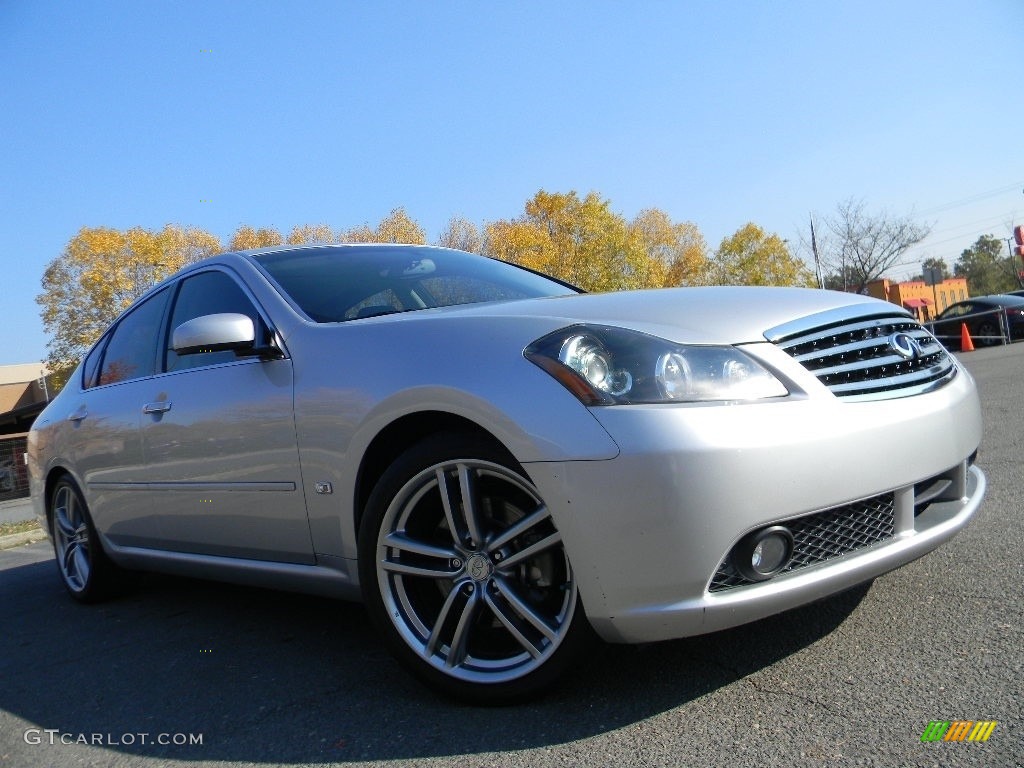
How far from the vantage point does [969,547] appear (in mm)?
3553

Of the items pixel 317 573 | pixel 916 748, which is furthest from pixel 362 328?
pixel 916 748

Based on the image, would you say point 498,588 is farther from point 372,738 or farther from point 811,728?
point 811,728

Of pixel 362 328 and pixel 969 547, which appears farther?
pixel 969 547

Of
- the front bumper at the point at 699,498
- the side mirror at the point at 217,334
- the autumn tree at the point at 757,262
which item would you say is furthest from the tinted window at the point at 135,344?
the autumn tree at the point at 757,262

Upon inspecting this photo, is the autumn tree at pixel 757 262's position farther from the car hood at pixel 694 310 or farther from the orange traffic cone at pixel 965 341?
the car hood at pixel 694 310

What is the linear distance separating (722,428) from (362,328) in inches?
51.4

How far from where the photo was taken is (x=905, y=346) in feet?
9.10

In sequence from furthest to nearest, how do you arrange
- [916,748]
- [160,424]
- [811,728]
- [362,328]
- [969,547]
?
1. [160,424]
2. [969,547]
3. [362,328]
4. [811,728]
5. [916,748]

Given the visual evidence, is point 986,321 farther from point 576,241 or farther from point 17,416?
point 17,416

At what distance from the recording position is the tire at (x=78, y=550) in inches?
187

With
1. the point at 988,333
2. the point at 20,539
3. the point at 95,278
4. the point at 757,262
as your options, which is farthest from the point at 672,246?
the point at 20,539

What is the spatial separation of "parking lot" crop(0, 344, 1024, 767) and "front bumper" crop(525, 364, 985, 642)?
0.27 metres

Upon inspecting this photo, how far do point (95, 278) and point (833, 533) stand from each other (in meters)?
44.6

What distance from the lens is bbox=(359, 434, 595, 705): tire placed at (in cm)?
247
